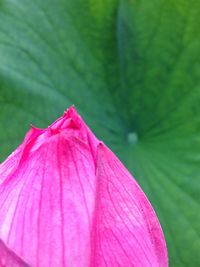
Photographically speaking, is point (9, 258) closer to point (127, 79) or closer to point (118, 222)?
point (118, 222)

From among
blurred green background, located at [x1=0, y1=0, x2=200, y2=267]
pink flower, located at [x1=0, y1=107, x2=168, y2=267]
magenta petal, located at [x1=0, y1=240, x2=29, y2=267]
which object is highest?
blurred green background, located at [x1=0, y1=0, x2=200, y2=267]

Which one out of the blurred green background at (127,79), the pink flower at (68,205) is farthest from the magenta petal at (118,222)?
the blurred green background at (127,79)

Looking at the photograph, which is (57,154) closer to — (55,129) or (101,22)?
(55,129)

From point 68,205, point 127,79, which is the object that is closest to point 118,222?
point 68,205

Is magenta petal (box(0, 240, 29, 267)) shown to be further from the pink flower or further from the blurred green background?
the blurred green background

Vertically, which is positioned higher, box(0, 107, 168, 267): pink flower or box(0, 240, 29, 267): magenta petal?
box(0, 107, 168, 267): pink flower

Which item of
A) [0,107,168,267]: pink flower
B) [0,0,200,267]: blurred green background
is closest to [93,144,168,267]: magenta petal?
[0,107,168,267]: pink flower

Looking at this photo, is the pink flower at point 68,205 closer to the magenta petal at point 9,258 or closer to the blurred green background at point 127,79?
the magenta petal at point 9,258
